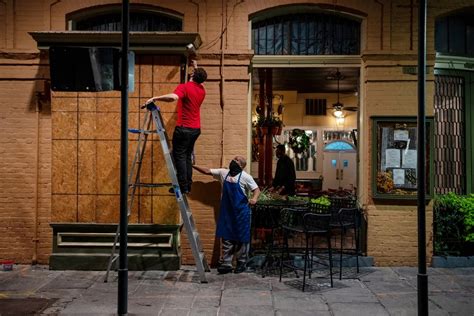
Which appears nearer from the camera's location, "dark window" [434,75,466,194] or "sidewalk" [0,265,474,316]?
"sidewalk" [0,265,474,316]

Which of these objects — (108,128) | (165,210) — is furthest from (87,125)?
(165,210)

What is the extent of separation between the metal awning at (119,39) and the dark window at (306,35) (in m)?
1.47

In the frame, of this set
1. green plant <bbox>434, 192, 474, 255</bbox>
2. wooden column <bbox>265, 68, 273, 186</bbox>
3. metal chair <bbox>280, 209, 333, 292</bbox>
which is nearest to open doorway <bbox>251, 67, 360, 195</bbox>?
wooden column <bbox>265, 68, 273, 186</bbox>

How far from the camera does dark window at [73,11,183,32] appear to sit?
9211 mm

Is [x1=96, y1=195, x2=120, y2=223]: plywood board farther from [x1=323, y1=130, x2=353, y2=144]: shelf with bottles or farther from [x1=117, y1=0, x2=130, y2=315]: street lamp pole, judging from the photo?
[x1=323, y1=130, x2=353, y2=144]: shelf with bottles

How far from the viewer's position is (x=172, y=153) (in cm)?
801

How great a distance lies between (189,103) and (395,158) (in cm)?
371

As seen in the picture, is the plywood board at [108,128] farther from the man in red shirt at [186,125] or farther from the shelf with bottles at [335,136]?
the shelf with bottles at [335,136]

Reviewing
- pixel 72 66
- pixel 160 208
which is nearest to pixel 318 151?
pixel 160 208

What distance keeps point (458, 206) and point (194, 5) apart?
18.9 ft

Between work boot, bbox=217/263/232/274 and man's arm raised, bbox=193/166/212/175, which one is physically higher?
man's arm raised, bbox=193/166/212/175

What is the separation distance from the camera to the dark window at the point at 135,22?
9211mm

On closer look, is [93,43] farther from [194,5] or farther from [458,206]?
[458,206]

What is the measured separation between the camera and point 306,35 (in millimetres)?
9211
